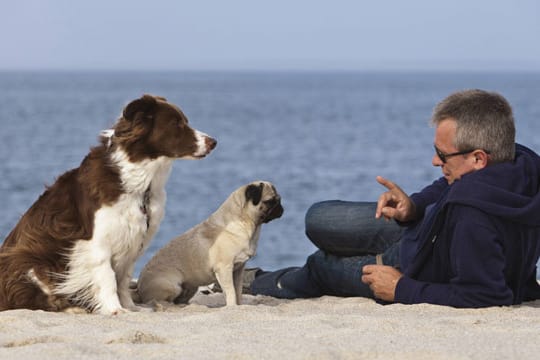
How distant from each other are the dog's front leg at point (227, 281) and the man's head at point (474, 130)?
1760 mm

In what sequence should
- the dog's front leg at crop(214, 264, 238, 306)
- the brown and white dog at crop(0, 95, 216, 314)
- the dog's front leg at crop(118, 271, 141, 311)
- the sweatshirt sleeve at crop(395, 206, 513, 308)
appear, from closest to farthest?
the sweatshirt sleeve at crop(395, 206, 513, 308) → the brown and white dog at crop(0, 95, 216, 314) → the dog's front leg at crop(118, 271, 141, 311) → the dog's front leg at crop(214, 264, 238, 306)

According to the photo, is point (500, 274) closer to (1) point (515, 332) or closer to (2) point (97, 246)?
(1) point (515, 332)

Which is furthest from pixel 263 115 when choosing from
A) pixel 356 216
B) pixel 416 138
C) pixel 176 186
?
pixel 356 216

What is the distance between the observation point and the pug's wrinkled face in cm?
693

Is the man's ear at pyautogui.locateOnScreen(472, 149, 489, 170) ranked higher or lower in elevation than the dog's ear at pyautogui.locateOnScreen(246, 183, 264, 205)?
higher

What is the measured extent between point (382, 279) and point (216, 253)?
126 centimetres

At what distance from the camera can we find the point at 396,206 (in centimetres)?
644

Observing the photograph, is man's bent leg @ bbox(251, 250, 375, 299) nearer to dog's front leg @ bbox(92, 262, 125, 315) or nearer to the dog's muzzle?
the dog's muzzle

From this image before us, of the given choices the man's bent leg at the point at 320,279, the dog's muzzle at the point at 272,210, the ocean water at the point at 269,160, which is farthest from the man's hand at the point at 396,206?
the ocean water at the point at 269,160

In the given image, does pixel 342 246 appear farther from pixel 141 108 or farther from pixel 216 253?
pixel 141 108

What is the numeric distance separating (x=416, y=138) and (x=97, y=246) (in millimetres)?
37077

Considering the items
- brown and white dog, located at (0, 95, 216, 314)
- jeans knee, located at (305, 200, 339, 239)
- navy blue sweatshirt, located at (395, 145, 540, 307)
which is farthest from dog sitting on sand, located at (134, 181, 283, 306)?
navy blue sweatshirt, located at (395, 145, 540, 307)

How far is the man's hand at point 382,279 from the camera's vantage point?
6.08m

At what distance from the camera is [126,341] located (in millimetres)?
4859
